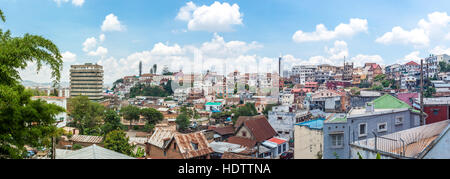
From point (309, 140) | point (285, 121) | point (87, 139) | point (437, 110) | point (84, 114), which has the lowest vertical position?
point (87, 139)

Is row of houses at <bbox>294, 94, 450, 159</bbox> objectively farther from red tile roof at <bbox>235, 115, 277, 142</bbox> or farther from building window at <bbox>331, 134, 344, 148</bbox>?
red tile roof at <bbox>235, 115, 277, 142</bbox>

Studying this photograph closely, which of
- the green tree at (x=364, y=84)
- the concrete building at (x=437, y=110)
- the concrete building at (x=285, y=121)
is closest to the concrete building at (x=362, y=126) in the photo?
the concrete building at (x=437, y=110)

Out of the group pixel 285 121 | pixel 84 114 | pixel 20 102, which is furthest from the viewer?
pixel 84 114

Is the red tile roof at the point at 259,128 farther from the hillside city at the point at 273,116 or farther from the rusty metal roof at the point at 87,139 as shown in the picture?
the rusty metal roof at the point at 87,139

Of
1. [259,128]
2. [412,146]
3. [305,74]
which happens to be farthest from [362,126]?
[305,74]

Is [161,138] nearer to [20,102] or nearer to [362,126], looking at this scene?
[362,126]

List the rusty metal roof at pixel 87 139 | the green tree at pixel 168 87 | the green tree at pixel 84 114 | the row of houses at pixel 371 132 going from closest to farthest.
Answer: the row of houses at pixel 371 132 < the rusty metal roof at pixel 87 139 < the green tree at pixel 84 114 < the green tree at pixel 168 87

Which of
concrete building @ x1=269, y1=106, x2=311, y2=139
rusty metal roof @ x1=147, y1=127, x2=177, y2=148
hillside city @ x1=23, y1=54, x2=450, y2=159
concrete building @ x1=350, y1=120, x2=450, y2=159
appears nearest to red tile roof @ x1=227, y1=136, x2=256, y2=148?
hillside city @ x1=23, y1=54, x2=450, y2=159
